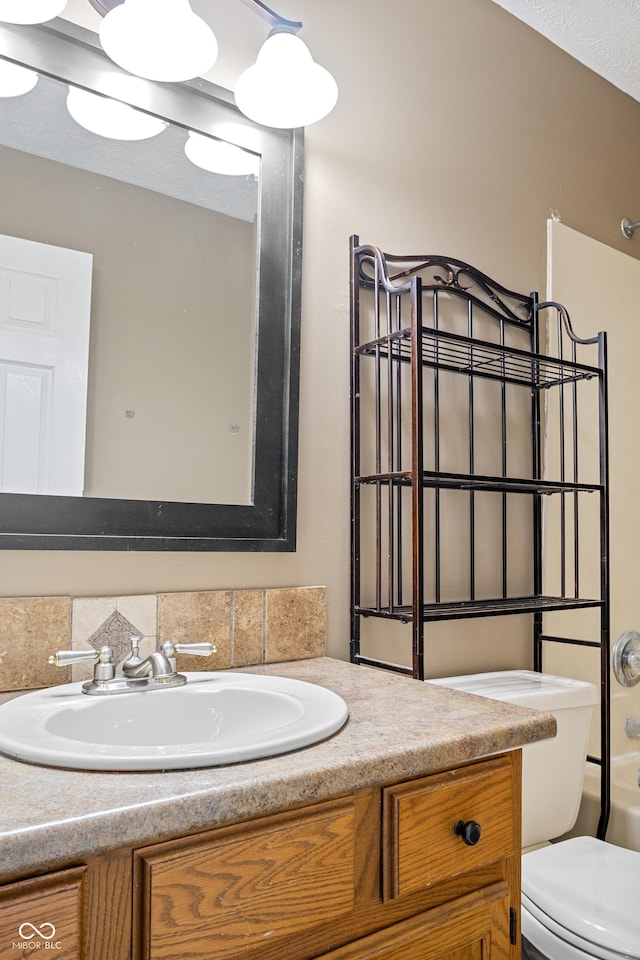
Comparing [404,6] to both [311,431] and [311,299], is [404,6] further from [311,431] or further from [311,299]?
[311,431]

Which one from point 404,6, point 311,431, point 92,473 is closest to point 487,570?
point 311,431

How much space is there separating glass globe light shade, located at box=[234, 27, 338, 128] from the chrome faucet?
1.03 m

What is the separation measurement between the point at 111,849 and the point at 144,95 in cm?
125

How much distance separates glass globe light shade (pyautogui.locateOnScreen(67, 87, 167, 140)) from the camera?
1246 mm

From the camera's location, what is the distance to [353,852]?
0.82m

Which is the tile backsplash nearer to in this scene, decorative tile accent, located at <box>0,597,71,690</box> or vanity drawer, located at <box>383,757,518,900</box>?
decorative tile accent, located at <box>0,597,71,690</box>

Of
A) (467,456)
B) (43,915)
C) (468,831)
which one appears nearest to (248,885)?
(43,915)

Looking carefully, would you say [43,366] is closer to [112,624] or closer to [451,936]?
[112,624]

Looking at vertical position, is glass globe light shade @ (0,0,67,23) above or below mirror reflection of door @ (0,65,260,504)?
above

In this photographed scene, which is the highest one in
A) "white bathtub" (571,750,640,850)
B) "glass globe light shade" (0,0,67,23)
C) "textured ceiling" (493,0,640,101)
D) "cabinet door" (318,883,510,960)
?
"textured ceiling" (493,0,640,101)

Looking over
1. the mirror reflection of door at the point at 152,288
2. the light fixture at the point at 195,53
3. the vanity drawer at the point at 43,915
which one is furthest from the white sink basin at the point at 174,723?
the light fixture at the point at 195,53

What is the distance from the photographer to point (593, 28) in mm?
2002

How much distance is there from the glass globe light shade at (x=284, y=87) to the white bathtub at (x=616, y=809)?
171 cm

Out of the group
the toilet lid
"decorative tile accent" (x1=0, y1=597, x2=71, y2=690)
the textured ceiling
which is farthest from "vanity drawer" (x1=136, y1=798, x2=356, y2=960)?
the textured ceiling
